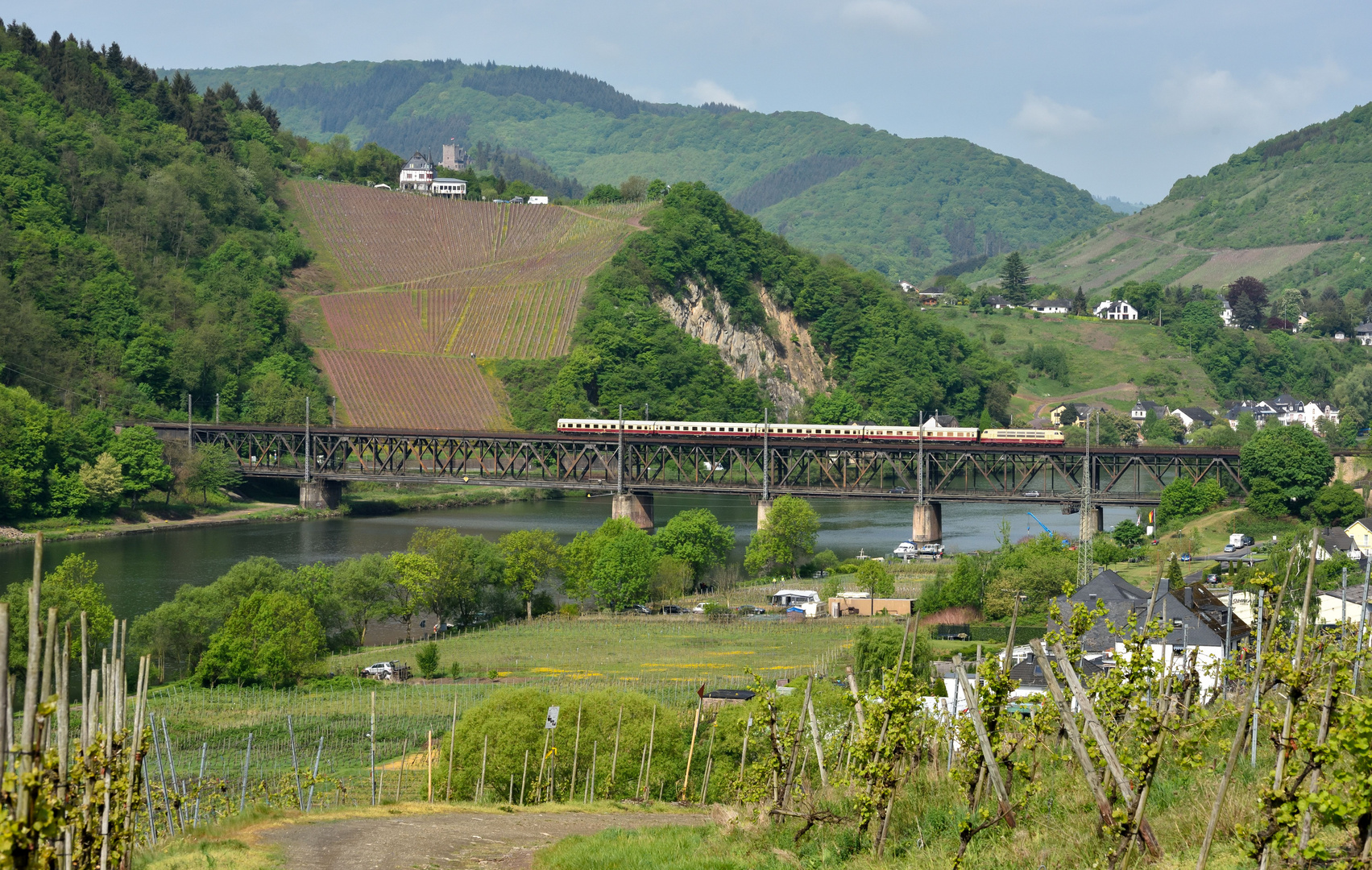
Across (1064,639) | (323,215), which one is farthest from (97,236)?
(1064,639)

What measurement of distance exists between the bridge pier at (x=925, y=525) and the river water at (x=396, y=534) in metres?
1.46

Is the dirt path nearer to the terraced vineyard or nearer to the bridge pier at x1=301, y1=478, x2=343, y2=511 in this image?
the bridge pier at x1=301, y1=478, x2=343, y2=511

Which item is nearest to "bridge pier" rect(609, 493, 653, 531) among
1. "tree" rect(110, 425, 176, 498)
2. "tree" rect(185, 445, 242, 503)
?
"tree" rect(185, 445, 242, 503)

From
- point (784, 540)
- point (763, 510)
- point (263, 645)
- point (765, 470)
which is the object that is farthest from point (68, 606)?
point (765, 470)

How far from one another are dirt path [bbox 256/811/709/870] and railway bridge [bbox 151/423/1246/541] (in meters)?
64.2

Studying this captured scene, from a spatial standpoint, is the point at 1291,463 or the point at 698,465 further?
the point at 698,465

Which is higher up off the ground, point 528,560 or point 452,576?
point 528,560

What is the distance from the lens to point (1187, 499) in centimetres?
9150

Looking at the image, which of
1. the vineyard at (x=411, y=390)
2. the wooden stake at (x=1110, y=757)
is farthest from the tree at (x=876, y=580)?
the vineyard at (x=411, y=390)

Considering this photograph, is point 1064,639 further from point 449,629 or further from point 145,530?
point 145,530

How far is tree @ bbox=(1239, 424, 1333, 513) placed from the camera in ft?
283

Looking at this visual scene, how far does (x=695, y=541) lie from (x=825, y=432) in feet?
128

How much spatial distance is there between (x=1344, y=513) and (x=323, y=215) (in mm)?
131211

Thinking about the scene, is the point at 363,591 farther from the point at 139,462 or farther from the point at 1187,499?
the point at 1187,499
